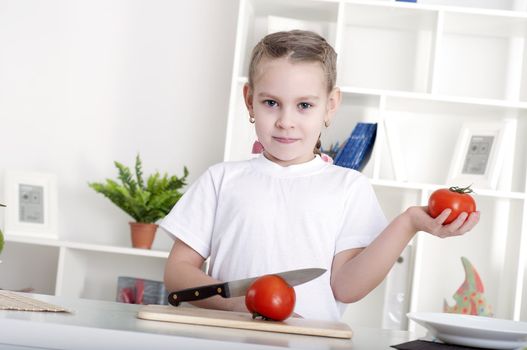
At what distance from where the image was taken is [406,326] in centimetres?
330

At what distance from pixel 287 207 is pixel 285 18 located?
74.5 inches

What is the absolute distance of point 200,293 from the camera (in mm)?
1374

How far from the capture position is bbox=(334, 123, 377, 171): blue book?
3.23 m

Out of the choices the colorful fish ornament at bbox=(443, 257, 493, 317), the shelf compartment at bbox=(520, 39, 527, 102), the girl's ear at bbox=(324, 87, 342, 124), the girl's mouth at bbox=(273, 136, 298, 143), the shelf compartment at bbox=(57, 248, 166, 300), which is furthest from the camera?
the shelf compartment at bbox=(57, 248, 166, 300)

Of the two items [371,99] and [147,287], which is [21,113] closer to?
[147,287]

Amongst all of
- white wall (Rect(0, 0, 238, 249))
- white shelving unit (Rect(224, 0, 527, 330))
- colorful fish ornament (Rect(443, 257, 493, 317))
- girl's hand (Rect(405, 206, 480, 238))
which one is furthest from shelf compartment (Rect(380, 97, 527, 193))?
girl's hand (Rect(405, 206, 480, 238))

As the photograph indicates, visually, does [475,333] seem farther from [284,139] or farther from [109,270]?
[109,270]

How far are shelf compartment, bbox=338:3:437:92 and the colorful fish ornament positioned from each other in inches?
32.6

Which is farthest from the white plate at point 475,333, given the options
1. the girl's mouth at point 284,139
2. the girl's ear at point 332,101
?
the girl's ear at point 332,101

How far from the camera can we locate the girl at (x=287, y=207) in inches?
66.2

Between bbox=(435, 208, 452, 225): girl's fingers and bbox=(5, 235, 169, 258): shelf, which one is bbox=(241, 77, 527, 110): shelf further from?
bbox=(435, 208, 452, 225): girl's fingers

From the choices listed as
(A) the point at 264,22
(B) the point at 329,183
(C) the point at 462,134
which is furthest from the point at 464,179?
(B) the point at 329,183

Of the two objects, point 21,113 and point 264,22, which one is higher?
point 264,22

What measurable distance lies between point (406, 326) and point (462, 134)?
2.69ft
